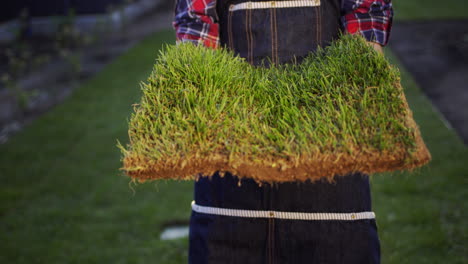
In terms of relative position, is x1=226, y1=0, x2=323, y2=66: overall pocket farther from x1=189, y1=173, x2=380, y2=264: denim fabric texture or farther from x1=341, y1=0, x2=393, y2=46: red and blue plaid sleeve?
x1=189, y1=173, x2=380, y2=264: denim fabric texture

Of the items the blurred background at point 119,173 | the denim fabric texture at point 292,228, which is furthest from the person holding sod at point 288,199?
the blurred background at point 119,173

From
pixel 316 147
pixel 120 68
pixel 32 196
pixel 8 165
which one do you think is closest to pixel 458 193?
pixel 316 147

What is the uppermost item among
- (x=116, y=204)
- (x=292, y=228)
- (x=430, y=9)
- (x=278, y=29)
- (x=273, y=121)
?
(x=278, y=29)

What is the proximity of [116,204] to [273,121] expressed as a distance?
10.2 feet

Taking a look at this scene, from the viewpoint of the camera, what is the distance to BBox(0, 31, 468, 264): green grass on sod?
11.4 feet

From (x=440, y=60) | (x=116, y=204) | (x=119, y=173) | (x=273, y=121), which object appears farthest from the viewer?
(x=440, y=60)

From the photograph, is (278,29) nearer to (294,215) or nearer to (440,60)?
(294,215)

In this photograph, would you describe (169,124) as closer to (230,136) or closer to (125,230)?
(230,136)

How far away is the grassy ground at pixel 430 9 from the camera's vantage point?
9.92 m

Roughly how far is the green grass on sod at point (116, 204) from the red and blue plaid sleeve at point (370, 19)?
1.86 metres

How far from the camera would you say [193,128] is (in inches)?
54.0

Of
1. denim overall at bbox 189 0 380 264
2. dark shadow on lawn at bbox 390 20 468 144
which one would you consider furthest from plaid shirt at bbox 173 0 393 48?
dark shadow on lawn at bbox 390 20 468 144

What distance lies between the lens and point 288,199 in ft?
5.58

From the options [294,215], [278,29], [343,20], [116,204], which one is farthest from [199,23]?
[116,204]
